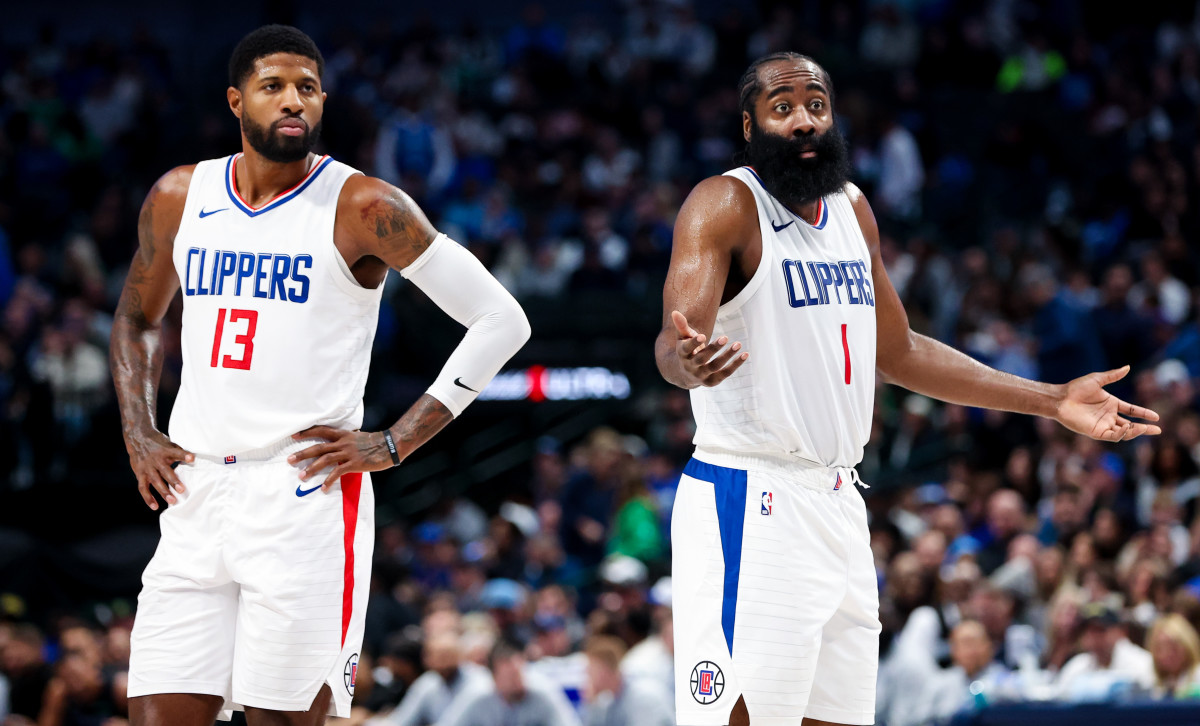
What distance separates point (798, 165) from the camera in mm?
4766

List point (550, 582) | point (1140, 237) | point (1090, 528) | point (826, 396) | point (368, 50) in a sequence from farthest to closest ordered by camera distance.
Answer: point (368, 50), point (1140, 237), point (550, 582), point (1090, 528), point (826, 396)

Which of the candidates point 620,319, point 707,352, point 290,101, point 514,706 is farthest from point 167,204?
point 620,319

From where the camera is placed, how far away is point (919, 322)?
1489cm

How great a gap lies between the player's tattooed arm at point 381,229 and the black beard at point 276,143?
233 mm

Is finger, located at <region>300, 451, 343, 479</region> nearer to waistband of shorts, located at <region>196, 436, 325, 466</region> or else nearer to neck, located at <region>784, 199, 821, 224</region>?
waistband of shorts, located at <region>196, 436, 325, 466</region>

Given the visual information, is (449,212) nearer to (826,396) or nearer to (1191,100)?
(1191,100)

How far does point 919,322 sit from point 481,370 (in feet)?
35.3

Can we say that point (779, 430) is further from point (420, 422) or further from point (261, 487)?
point (261, 487)

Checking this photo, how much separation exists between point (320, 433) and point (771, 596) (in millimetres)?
1494

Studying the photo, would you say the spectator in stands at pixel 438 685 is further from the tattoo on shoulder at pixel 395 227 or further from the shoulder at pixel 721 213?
the shoulder at pixel 721 213

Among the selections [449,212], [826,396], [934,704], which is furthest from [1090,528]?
[449,212]

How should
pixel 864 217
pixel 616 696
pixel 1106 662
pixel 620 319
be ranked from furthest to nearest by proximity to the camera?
pixel 620 319 < pixel 616 696 < pixel 1106 662 < pixel 864 217

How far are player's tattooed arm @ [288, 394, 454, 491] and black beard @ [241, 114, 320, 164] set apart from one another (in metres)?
0.90

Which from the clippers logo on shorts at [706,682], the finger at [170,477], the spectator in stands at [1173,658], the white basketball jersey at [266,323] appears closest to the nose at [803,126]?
the white basketball jersey at [266,323]
